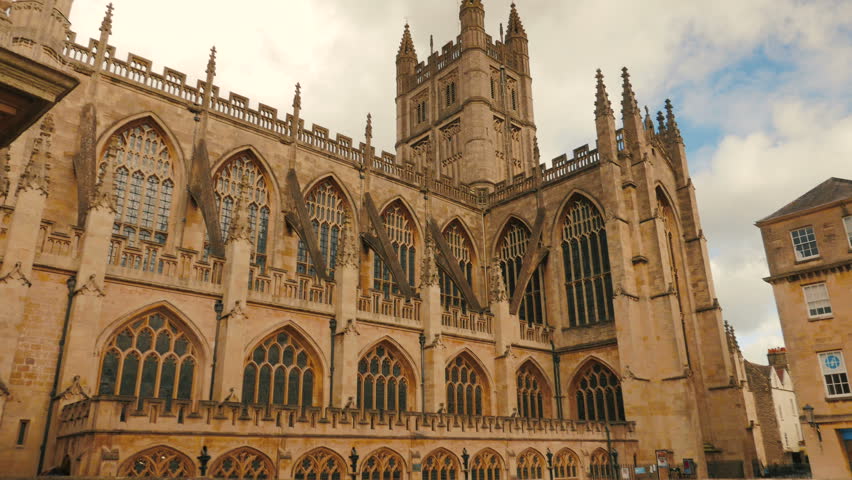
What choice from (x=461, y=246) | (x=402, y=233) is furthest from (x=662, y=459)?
(x=402, y=233)

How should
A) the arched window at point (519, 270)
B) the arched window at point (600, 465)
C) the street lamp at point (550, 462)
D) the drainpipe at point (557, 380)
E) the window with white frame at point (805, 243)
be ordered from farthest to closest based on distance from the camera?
the arched window at point (519, 270) → the drainpipe at point (557, 380) → the window with white frame at point (805, 243) → the arched window at point (600, 465) → the street lamp at point (550, 462)

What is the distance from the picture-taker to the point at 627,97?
27906mm

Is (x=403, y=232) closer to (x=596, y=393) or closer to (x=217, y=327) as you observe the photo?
(x=596, y=393)

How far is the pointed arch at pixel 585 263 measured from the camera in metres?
26.3

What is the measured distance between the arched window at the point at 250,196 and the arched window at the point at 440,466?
Result: 364 inches

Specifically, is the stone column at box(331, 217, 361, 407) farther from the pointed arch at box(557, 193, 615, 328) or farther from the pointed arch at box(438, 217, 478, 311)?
the pointed arch at box(557, 193, 615, 328)

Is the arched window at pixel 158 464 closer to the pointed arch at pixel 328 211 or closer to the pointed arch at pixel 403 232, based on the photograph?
the pointed arch at pixel 328 211

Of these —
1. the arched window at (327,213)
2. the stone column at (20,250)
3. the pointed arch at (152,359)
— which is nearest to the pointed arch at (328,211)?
the arched window at (327,213)

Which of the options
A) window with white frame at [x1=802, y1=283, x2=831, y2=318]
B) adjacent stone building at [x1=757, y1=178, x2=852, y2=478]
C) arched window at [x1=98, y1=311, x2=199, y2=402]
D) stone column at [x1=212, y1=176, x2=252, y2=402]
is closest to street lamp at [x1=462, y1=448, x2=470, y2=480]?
stone column at [x1=212, y1=176, x2=252, y2=402]

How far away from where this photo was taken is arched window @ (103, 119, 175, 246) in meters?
19.8

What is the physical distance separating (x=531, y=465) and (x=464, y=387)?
4489 mm

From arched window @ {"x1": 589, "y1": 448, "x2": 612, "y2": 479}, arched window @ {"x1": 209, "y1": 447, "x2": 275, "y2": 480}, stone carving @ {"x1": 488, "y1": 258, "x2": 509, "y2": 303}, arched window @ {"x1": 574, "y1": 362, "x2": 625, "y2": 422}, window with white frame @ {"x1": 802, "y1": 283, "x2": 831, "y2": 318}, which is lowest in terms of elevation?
arched window @ {"x1": 589, "y1": 448, "x2": 612, "y2": 479}

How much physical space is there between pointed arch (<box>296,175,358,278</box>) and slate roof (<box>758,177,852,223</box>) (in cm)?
1734

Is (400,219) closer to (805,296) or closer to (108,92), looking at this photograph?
(108,92)
